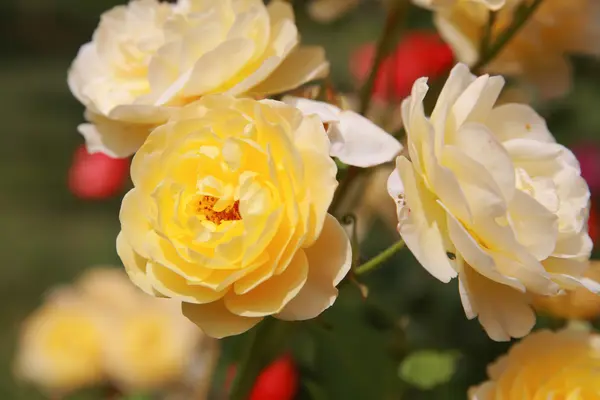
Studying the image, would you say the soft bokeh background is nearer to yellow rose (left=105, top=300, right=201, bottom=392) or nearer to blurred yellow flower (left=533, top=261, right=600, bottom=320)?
blurred yellow flower (left=533, top=261, right=600, bottom=320)

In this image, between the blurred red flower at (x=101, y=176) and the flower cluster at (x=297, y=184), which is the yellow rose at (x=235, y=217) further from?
the blurred red flower at (x=101, y=176)

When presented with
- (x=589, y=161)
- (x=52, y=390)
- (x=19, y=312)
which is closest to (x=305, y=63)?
(x=52, y=390)

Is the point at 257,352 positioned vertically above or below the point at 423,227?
below

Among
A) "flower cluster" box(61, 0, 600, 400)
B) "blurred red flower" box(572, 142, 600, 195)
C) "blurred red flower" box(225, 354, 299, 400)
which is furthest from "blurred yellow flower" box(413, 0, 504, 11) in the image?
"blurred red flower" box(572, 142, 600, 195)

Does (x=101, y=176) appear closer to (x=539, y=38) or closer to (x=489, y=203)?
(x=539, y=38)

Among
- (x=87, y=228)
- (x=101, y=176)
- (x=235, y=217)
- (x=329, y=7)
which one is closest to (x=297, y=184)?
(x=235, y=217)

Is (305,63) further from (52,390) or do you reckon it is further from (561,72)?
(52,390)
